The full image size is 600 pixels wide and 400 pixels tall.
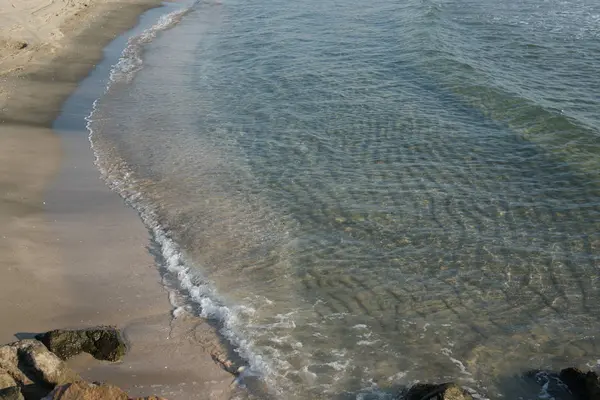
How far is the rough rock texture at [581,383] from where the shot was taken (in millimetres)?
7113

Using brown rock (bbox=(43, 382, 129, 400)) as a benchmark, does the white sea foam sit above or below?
below

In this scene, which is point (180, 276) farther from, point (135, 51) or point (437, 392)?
point (135, 51)

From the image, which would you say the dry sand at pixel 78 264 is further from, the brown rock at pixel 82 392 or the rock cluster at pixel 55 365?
the brown rock at pixel 82 392

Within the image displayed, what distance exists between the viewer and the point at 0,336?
820 centimetres

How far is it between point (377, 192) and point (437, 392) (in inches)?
232

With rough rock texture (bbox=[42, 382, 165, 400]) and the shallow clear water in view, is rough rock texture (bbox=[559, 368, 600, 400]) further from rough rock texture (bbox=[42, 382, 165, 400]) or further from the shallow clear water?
rough rock texture (bbox=[42, 382, 165, 400])

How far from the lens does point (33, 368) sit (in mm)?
7055

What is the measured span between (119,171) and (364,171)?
16.5 ft

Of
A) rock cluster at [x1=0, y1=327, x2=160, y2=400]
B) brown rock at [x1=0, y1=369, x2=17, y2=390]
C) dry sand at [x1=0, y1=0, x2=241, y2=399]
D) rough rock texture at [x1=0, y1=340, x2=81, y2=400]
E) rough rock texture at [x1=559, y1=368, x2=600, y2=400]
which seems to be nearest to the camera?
rock cluster at [x1=0, y1=327, x2=160, y2=400]

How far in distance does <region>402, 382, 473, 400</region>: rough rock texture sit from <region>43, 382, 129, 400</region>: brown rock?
10.3ft

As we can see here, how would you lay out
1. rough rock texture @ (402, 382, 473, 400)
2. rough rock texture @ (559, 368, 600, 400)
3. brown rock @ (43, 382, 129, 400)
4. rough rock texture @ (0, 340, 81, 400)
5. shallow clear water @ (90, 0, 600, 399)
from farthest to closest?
1. shallow clear water @ (90, 0, 600, 399)
2. rough rock texture @ (559, 368, 600, 400)
3. rough rock texture @ (0, 340, 81, 400)
4. rough rock texture @ (402, 382, 473, 400)
5. brown rock @ (43, 382, 129, 400)

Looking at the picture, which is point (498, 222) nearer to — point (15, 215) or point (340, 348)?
point (340, 348)

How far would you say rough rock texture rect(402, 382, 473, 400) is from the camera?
6723mm

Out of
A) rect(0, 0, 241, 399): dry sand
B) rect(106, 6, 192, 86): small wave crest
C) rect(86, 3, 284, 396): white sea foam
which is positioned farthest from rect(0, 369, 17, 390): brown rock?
rect(106, 6, 192, 86): small wave crest
